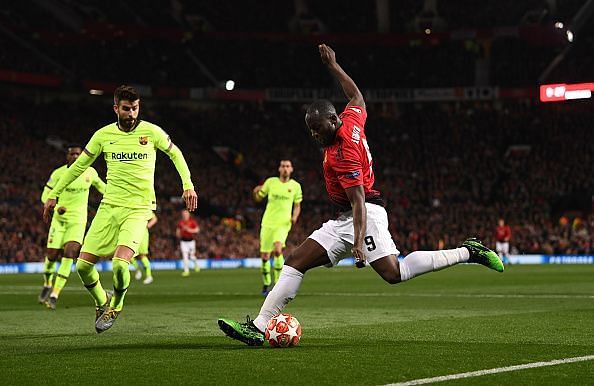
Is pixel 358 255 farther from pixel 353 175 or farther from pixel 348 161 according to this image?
pixel 348 161

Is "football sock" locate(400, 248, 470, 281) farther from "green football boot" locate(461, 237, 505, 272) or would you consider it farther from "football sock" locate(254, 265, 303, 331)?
"football sock" locate(254, 265, 303, 331)

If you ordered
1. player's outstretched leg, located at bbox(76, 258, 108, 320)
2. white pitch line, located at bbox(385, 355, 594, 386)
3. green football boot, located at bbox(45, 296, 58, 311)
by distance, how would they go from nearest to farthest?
white pitch line, located at bbox(385, 355, 594, 386) < player's outstretched leg, located at bbox(76, 258, 108, 320) < green football boot, located at bbox(45, 296, 58, 311)

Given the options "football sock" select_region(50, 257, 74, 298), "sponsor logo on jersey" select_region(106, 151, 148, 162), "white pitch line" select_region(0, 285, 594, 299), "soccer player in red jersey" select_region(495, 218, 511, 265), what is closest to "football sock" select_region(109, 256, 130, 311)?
"sponsor logo on jersey" select_region(106, 151, 148, 162)

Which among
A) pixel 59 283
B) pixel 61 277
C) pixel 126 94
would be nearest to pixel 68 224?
pixel 61 277

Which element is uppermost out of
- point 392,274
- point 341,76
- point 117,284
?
point 341,76

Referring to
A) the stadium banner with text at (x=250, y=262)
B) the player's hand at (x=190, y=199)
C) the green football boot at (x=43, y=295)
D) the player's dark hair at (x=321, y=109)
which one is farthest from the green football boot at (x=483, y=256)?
the stadium banner with text at (x=250, y=262)

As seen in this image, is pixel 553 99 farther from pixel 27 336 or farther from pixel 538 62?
pixel 27 336

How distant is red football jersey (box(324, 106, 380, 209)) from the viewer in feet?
30.1

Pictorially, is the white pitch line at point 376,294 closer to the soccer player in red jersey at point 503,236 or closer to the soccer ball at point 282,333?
the soccer ball at point 282,333

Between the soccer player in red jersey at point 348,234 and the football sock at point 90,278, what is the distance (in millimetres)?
2787

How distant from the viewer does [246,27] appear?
60938 millimetres

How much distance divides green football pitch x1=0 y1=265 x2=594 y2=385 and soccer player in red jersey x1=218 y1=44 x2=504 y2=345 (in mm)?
531

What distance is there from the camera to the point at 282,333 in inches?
373

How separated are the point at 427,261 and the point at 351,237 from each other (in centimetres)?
78
